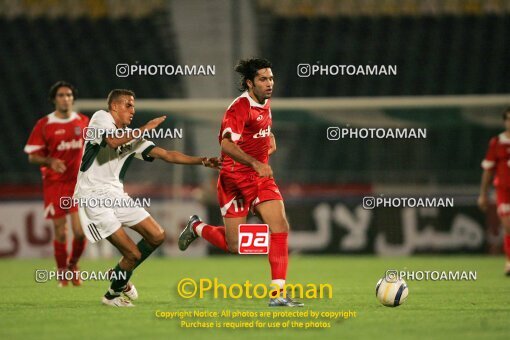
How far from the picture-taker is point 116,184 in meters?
7.80

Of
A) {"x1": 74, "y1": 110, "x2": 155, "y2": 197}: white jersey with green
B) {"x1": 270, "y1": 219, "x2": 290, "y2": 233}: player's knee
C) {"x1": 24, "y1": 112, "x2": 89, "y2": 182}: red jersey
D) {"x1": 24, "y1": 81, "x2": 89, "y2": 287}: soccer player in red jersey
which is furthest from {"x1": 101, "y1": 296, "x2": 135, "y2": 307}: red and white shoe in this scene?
{"x1": 24, "y1": 112, "x2": 89, "y2": 182}: red jersey

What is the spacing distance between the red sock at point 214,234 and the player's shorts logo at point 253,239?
195 millimetres

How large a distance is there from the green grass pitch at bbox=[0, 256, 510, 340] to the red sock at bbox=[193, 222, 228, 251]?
503 millimetres

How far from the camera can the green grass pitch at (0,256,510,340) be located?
5762 millimetres

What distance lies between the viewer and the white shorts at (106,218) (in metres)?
7.59

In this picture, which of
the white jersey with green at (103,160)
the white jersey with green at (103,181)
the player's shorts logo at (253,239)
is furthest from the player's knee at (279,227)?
the white jersey with green at (103,160)

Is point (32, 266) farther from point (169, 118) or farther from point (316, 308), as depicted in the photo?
point (316, 308)

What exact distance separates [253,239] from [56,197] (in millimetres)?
2972

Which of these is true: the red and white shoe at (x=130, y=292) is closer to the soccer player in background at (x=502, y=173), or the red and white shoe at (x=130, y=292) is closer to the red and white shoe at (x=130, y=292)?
the red and white shoe at (x=130, y=292)

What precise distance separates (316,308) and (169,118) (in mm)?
9592

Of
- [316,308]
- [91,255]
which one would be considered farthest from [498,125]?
[316,308]

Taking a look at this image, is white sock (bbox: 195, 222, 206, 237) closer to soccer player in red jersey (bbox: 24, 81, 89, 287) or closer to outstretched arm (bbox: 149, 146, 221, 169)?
outstretched arm (bbox: 149, 146, 221, 169)

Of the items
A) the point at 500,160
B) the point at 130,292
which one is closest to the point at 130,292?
the point at 130,292

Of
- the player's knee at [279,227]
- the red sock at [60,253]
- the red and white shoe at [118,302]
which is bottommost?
the red and white shoe at [118,302]
